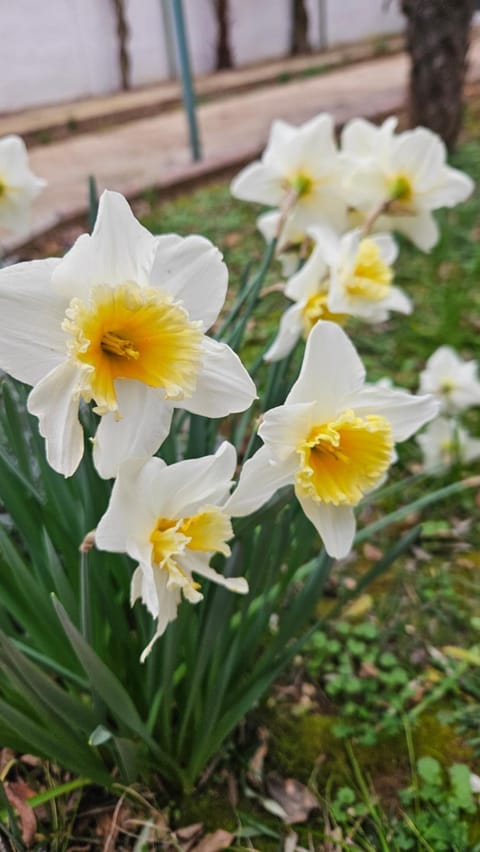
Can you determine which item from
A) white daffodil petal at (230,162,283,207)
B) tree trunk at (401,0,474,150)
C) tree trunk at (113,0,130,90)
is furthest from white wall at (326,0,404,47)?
white daffodil petal at (230,162,283,207)

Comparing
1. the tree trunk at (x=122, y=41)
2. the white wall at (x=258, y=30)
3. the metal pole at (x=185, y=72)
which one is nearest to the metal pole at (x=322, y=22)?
the white wall at (x=258, y=30)

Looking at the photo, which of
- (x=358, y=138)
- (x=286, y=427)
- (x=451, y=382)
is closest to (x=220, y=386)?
(x=286, y=427)

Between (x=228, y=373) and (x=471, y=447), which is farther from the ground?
(x=228, y=373)

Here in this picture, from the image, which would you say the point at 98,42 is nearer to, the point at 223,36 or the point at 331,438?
the point at 223,36

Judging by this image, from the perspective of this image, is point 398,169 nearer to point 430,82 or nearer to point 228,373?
point 228,373

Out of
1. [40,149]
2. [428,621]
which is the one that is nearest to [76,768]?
[428,621]
